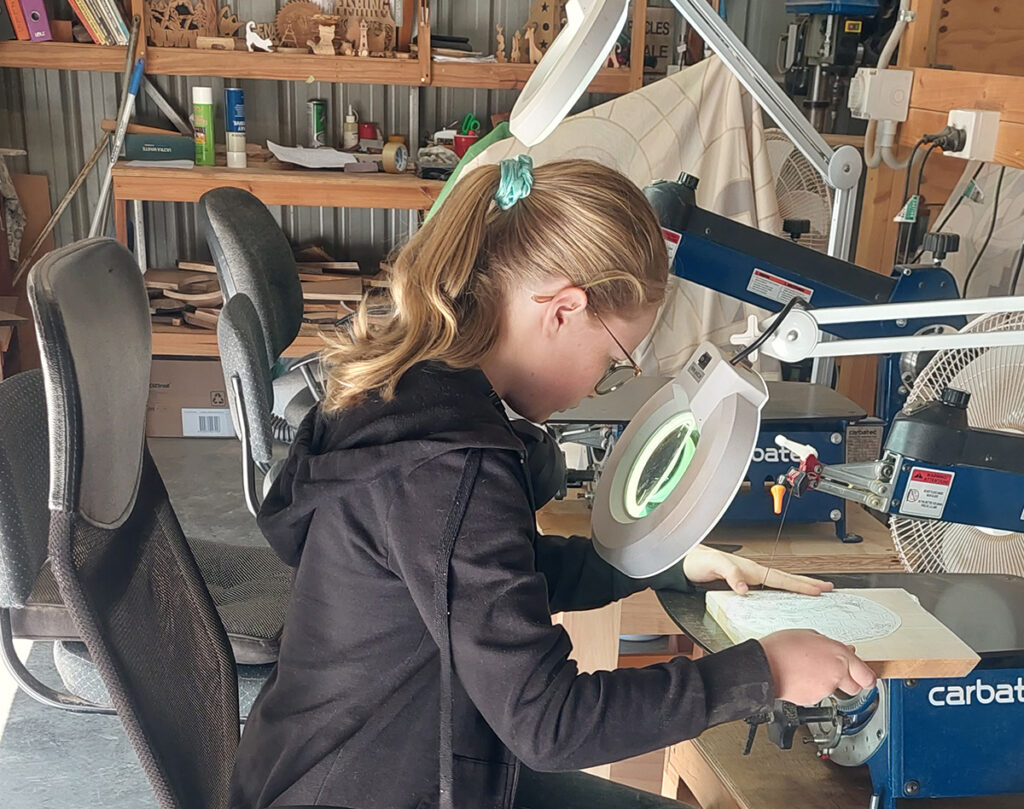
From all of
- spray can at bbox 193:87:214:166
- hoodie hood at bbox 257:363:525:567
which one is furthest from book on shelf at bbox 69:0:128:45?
hoodie hood at bbox 257:363:525:567

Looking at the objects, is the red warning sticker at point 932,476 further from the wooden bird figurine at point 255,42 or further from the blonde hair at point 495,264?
the wooden bird figurine at point 255,42

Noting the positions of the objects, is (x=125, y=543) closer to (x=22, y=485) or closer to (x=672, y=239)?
(x=22, y=485)

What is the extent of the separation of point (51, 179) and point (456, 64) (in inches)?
62.9

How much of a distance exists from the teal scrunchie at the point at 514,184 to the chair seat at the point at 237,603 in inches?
26.4

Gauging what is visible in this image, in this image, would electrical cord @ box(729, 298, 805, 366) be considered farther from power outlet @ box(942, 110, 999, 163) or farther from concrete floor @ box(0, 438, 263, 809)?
concrete floor @ box(0, 438, 263, 809)

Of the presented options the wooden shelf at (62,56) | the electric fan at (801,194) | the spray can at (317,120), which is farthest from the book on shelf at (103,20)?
the electric fan at (801,194)

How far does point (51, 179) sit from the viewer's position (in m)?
3.88

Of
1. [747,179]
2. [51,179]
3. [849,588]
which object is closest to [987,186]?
[747,179]

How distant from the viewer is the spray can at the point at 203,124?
11.4 feet

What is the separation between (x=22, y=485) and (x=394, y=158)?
8.86 feet

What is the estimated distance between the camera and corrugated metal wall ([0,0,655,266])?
3814 millimetres

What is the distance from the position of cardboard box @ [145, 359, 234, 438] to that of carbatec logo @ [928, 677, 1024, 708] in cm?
311

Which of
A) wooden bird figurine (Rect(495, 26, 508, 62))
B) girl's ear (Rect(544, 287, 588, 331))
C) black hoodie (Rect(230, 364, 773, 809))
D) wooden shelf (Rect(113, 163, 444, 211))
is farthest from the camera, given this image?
wooden bird figurine (Rect(495, 26, 508, 62))

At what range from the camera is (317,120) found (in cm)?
377
